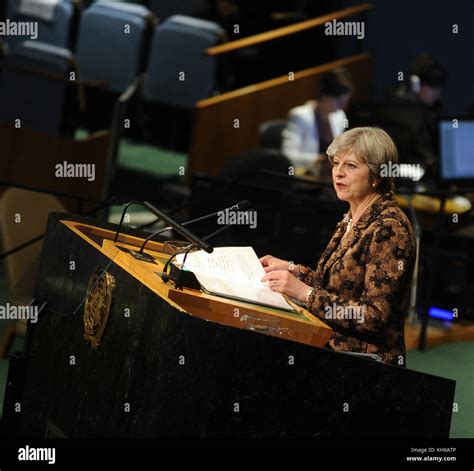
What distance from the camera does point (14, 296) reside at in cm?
555

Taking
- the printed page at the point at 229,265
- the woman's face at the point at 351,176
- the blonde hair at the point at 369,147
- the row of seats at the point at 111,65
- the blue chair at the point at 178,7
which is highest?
the blue chair at the point at 178,7

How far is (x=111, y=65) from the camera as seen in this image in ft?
35.7

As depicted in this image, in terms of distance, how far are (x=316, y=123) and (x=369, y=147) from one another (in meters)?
5.05

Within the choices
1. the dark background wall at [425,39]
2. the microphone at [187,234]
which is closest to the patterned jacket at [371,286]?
the microphone at [187,234]

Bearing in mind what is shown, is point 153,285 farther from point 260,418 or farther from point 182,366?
point 260,418

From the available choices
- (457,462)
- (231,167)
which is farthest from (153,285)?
(231,167)

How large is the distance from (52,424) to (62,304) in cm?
40

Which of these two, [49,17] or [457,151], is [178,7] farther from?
[457,151]

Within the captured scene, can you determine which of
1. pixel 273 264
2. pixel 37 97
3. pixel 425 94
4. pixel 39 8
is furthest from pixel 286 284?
pixel 39 8

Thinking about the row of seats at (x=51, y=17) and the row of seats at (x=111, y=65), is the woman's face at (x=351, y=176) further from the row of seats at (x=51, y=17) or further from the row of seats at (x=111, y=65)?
the row of seats at (x=51, y=17)

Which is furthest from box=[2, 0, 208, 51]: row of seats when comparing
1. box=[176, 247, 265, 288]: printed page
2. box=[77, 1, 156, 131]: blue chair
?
box=[176, 247, 265, 288]: printed page

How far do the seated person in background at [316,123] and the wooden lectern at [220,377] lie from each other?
493 cm

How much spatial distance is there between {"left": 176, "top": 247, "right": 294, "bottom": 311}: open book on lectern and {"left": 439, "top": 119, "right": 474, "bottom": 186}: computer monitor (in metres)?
4.05

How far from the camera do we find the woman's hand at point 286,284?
11.0 feet
